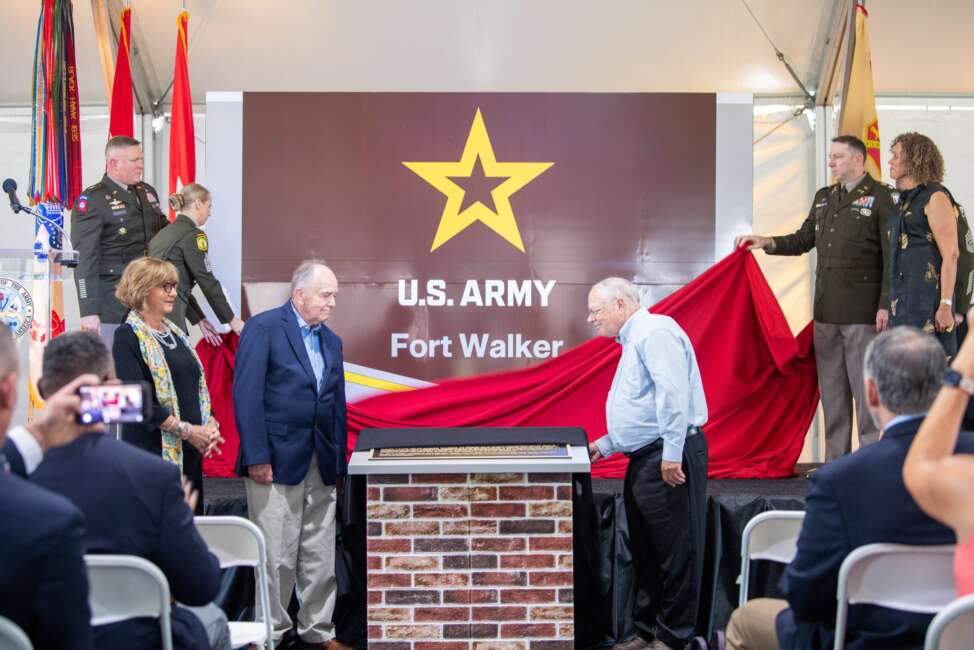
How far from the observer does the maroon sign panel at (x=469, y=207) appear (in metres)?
5.93

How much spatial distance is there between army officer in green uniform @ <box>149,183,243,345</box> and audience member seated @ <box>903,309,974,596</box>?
406 cm

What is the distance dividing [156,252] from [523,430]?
93.0 inches

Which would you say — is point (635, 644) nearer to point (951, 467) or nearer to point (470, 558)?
point (470, 558)

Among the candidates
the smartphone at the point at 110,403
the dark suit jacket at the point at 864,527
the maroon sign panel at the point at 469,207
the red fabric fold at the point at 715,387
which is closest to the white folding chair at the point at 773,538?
the dark suit jacket at the point at 864,527

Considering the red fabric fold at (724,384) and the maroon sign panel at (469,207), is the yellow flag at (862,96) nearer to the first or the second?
the maroon sign panel at (469,207)

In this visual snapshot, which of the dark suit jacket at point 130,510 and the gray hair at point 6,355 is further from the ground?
the gray hair at point 6,355

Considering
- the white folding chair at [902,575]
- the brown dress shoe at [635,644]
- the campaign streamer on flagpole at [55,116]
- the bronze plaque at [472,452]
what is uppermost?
the campaign streamer on flagpole at [55,116]

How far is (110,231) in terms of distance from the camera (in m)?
5.34

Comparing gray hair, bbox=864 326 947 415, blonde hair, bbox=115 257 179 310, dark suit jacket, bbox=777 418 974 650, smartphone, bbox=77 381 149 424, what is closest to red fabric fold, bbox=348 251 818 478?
blonde hair, bbox=115 257 179 310

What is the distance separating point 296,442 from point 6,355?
2215 mm

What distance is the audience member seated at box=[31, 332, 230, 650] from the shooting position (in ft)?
7.35

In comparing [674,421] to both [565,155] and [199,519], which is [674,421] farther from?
[565,155]

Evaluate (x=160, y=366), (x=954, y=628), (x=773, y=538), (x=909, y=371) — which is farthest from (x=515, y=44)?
(x=954, y=628)

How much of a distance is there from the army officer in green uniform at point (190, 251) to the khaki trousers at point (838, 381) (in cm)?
302
